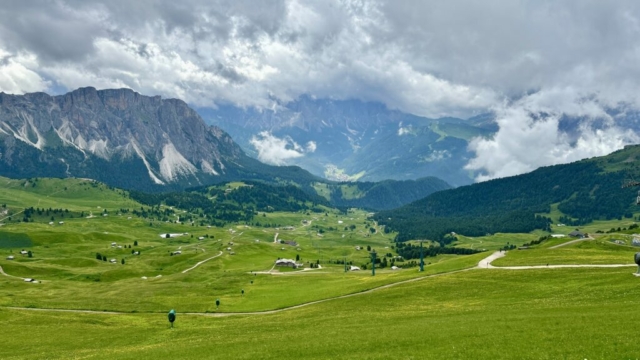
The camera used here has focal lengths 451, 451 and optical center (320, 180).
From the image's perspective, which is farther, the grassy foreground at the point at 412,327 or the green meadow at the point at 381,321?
the green meadow at the point at 381,321

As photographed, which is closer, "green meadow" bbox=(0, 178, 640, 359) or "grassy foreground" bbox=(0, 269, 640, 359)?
"grassy foreground" bbox=(0, 269, 640, 359)

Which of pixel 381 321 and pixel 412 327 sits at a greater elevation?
pixel 412 327

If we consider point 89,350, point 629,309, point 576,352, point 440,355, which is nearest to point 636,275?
point 629,309

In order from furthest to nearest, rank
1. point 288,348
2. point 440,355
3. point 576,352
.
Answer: point 288,348, point 440,355, point 576,352

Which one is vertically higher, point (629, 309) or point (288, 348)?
point (629, 309)

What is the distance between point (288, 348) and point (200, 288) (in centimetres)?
9555

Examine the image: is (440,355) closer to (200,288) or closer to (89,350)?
(89,350)

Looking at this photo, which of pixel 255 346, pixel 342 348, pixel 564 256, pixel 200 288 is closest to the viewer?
pixel 342 348

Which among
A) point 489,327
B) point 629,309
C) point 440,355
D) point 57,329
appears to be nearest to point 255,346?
point 440,355

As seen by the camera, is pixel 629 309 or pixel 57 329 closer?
pixel 629 309

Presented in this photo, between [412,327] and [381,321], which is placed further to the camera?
[381,321]

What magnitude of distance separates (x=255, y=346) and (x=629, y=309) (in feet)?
129

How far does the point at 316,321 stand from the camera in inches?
2574

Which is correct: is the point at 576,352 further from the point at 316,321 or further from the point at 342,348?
the point at 316,321
